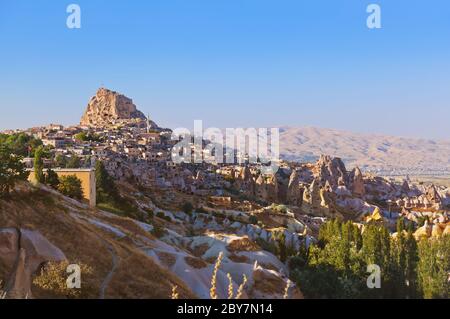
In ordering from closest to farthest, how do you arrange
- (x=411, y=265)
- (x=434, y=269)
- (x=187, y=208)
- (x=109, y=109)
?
(x=434, y=269), (x=411, y=265), (x=187, y=208), (x=109, y=109)

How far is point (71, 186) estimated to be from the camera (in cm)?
4012

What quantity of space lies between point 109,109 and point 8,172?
14372 centimetres

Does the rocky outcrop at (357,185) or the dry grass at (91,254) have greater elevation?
the dry grass at (91,254)

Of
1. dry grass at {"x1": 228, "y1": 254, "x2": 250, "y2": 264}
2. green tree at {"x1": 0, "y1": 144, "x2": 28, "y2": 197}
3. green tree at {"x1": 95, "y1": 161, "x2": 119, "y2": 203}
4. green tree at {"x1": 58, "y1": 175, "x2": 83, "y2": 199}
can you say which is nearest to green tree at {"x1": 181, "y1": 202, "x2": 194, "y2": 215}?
green tree at {"x1": 95, "y1": 161, "x2": 119, "y2": 203}

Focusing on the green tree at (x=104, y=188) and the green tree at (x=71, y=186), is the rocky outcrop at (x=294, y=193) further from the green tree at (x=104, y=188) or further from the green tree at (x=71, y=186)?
the green tree at (x=71, y=186)

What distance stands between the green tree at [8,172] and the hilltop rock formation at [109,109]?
13351 cm

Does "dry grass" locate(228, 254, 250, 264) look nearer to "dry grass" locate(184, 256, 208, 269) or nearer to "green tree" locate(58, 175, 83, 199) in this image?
"dry grass" locate(184, 256, 208, 269)

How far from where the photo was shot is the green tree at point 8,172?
25.0 m

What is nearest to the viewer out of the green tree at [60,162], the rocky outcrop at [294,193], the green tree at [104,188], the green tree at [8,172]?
the green tree at [8,172]

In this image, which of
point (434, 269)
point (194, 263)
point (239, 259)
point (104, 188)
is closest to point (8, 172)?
point (194, 263)

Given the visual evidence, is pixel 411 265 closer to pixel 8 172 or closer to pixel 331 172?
pixel 8 172

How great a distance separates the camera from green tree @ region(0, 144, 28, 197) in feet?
81.9

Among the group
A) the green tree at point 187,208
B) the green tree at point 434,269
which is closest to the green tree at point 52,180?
the green tree at point 187,208
